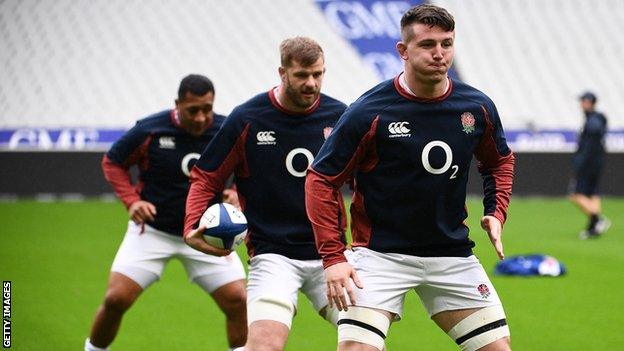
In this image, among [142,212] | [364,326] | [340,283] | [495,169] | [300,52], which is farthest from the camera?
[142,212]

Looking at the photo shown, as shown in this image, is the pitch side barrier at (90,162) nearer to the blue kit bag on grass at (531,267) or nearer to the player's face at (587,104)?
the player's face at (587,104)

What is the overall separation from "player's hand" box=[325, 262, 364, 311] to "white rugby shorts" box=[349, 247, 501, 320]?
0.21m

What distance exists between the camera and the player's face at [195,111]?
8.07m

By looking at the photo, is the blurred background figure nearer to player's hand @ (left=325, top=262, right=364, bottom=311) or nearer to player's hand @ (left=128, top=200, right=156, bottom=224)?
player's hand @ (left=128, top=200, right=156, bottom=224)

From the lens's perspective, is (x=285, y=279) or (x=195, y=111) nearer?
(x=285, y=279)

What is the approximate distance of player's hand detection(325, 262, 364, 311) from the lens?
5.39m

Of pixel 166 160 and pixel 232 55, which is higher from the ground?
pixel 232 55

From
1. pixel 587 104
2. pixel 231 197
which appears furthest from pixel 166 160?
pixel 587 104

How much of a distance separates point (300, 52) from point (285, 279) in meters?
1.32

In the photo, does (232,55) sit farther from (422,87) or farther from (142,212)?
(422,87)

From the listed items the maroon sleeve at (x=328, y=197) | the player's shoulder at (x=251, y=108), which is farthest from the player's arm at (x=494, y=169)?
the player's shoulder at (x=251, y=108)

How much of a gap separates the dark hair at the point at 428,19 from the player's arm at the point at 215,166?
1.54m

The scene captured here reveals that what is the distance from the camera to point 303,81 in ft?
21.6

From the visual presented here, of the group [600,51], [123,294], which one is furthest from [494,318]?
[600,51]
